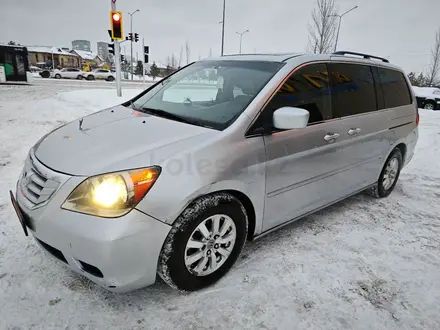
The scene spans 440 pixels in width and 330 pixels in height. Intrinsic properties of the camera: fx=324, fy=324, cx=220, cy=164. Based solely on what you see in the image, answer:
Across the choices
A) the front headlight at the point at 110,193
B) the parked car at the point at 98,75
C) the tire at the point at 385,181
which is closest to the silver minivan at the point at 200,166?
the front headlight at the point at 110,193

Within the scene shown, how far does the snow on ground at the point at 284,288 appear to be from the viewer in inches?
83.4

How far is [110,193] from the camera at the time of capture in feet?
6.35

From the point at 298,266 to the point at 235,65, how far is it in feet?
6.33

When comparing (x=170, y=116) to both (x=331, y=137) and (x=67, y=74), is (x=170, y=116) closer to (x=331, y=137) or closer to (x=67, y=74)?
(x=331, y=137)

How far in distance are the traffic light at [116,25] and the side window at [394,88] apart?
33.1 feet

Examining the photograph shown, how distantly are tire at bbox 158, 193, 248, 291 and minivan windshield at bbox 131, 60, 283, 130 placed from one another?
590mm

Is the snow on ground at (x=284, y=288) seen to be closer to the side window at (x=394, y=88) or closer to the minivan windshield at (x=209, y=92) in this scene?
the minivan windshield at (x=209, y=92)

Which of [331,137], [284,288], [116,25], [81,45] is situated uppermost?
[81,45]

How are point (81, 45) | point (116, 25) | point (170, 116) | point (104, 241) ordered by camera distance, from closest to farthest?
point (104, 241) < point (170, 116) < point (116, 25) < point (81, 45)

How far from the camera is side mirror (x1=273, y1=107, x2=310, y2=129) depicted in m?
2.45

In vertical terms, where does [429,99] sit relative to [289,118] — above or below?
below

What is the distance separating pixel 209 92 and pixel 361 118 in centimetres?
166

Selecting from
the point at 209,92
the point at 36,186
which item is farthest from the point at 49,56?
the point at 36,186

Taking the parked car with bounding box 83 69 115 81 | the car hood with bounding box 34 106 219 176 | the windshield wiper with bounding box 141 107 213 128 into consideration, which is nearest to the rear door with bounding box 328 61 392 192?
the windshield wiper with bounding box 141 107 213 128
